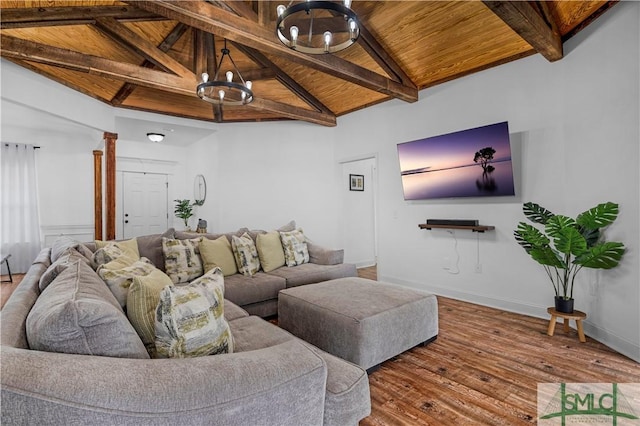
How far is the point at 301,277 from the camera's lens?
11.5 feet

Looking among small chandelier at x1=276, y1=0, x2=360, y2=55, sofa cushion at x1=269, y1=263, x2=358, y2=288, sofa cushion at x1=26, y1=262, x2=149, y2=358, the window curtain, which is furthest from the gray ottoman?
the window curtain

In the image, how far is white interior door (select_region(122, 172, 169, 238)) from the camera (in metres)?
6.94

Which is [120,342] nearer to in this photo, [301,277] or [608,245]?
[301,277]

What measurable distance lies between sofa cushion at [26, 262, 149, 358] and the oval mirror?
17.9ft

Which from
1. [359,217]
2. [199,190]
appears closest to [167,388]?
[359,217]

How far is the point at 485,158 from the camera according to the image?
11.9 feet

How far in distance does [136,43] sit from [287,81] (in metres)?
2.06

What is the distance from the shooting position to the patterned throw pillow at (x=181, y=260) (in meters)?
3.21

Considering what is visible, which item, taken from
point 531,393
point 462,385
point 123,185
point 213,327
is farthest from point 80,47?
point 531,393

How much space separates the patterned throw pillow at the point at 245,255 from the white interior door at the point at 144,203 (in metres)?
4.51

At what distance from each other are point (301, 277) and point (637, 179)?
2.97 metres

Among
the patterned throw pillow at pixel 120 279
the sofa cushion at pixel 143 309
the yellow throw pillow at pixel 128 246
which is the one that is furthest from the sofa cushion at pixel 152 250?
the sofa cushion at pixel 143 309

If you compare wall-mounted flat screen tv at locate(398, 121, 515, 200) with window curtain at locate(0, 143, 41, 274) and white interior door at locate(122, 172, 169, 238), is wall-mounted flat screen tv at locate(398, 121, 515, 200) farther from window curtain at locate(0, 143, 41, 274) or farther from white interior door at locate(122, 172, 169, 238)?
window curtain at locate(0, 143, 41, 274)

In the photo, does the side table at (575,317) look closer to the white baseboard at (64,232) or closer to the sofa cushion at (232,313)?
the sofa cushion at (232,313)
